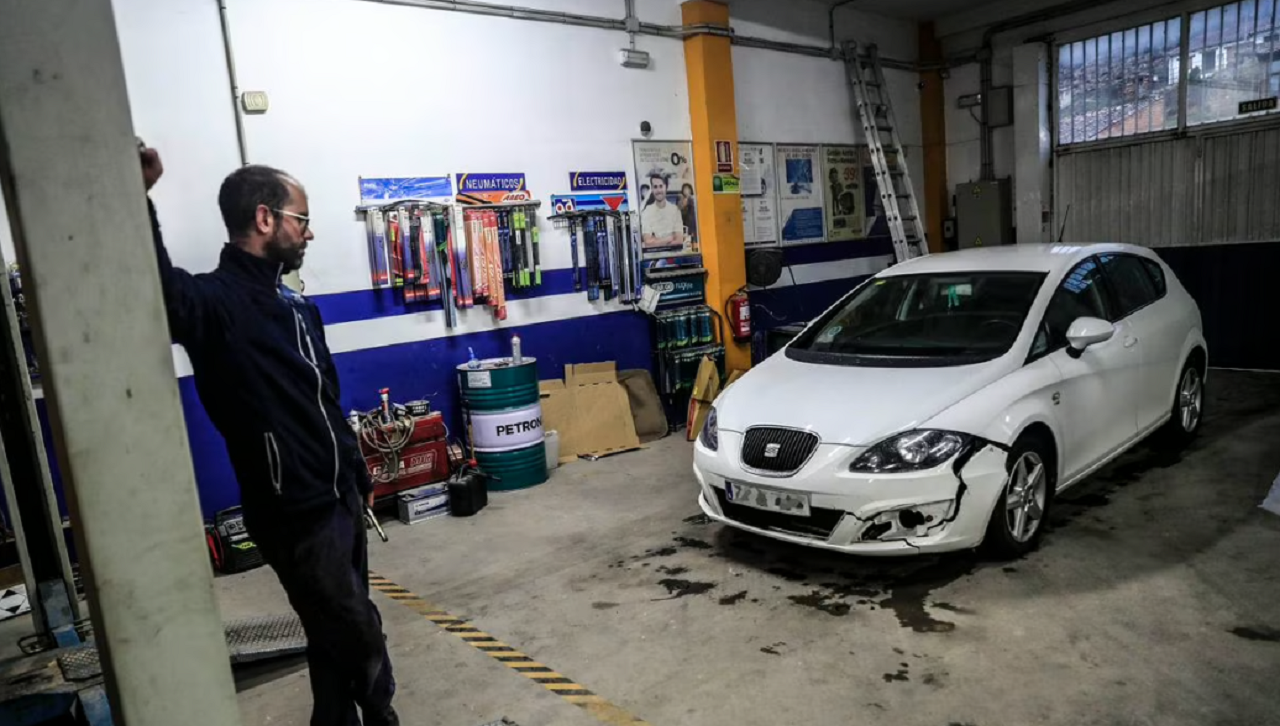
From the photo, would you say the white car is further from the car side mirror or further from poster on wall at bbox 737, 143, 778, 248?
poster on wall at bbox 737, 143, 778, 248

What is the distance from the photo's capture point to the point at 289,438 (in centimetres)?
212

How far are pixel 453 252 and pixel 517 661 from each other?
3489mm

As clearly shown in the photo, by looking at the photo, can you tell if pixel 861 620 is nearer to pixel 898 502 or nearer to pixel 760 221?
pixel 898 502

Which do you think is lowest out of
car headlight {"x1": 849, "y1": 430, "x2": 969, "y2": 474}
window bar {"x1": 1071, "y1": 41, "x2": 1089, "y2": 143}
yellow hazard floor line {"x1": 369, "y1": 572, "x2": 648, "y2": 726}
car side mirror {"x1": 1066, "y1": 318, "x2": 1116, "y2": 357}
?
yellow hazard floor line {"x1": 369, "y1": 572, "x2": 648, "y2": 726}

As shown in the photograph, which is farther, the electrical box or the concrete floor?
the electrical box

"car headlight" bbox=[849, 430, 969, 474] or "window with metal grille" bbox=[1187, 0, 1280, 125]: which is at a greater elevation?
"window with metal grille" bbox=[1187, 0, 1280, 125]

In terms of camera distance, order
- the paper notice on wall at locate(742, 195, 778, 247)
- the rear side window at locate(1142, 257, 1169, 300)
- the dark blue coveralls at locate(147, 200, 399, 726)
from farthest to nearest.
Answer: the paper notice on wall at locate(742, 195, 778, 247)
the rear side window at locate(1142, 257, 1169, 300)
the dark blue coveralls at locate(147, 200, 399, 726)

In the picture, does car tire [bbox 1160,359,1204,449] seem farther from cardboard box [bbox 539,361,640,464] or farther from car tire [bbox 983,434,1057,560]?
cardboard box [bbox 539,361,640,464]

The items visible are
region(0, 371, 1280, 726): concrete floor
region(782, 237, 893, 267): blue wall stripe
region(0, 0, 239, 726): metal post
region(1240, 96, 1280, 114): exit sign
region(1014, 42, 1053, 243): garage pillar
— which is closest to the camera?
region(0, 0, 239, 726): metal post

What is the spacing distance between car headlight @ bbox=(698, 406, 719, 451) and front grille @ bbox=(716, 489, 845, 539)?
9.0 inches

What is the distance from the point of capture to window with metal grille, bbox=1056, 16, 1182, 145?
316 inches

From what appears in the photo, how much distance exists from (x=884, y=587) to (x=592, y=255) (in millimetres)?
4003

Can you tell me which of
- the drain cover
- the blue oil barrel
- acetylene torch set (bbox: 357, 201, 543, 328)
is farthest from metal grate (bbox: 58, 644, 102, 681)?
acetylene torch set (bbox: 357, 201, 543, 328)

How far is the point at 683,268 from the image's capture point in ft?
24.4
